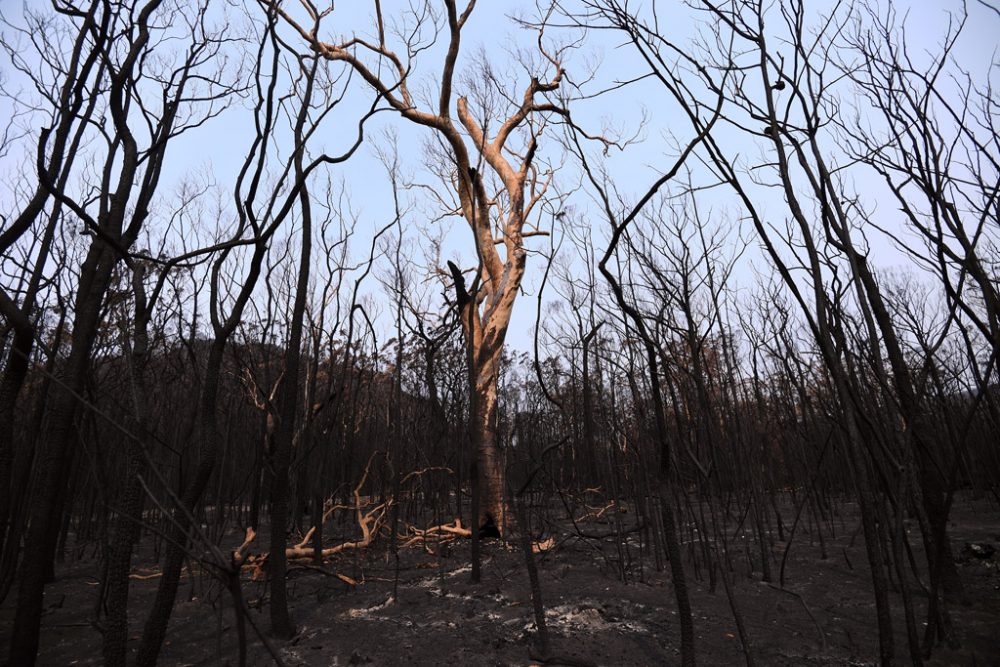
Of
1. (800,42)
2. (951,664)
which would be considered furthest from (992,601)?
(800,42)

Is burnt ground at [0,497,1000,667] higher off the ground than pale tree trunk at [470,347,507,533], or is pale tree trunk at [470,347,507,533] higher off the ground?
pale tree trunk at [470,347,507,533]

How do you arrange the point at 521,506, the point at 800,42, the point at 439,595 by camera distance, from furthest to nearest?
the point at 439,595, the point at 521,506, the point at 800,42

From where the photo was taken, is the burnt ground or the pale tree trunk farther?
the pale tree trunk

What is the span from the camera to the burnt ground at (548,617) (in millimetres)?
3182

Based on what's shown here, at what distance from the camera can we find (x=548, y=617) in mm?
3725

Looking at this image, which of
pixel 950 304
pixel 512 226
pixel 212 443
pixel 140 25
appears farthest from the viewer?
pixel 512 226

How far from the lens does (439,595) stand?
4.46 metres

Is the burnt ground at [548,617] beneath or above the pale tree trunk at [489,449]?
beneath

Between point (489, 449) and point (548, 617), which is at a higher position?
point (489, 449)

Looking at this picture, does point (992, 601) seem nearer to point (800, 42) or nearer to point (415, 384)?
point (800, 42)

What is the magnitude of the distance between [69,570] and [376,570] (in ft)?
13.2

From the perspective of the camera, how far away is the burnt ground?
3182 mm

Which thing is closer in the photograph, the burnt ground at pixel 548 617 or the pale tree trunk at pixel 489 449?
the burnt ground at pixel 548 617

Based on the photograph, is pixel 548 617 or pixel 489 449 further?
pixel 489 449
